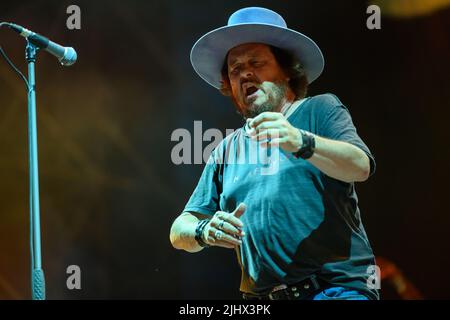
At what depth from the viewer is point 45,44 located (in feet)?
6.55

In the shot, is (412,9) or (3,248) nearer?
(412,9)

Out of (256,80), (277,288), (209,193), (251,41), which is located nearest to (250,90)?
(256,80)

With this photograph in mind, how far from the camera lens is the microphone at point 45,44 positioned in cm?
196

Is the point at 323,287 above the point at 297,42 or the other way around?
the other way around

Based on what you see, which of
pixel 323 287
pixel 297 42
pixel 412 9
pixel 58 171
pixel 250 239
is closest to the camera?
pixel 323 287

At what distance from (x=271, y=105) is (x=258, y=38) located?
0.87 feet

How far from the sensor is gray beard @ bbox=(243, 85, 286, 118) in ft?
6.70

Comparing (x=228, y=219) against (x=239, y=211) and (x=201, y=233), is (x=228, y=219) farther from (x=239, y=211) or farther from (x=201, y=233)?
(x=201, y=233)

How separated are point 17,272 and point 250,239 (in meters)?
1.55

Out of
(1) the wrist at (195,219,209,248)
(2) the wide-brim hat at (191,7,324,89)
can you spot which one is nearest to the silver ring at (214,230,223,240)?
(1) the wrist at (195,219,209,248)

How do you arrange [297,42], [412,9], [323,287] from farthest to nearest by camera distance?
[412,9] → [297,42] → [323,287]

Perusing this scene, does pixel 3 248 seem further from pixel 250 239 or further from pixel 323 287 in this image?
pixel 323 287

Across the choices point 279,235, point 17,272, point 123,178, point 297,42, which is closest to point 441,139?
point 297,42
